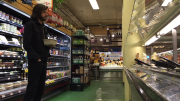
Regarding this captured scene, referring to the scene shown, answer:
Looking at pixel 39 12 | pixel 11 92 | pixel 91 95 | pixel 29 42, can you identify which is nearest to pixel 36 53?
pixel 29 42

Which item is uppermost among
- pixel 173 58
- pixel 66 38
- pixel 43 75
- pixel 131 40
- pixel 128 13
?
pixel 128 13

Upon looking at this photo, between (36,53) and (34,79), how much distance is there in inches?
13.2

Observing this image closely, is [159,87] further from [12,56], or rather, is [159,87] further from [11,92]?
[12,56]

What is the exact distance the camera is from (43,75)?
2.21 meters

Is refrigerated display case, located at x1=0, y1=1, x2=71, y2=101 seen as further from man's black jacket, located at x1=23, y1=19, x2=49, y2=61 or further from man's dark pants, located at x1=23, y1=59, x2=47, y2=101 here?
man's black jacket, located at x1=23, y1=19, x2=49, y2=61

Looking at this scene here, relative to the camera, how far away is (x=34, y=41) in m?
2.17

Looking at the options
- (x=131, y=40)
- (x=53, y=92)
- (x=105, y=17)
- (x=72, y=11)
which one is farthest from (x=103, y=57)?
(x=131, y=40)

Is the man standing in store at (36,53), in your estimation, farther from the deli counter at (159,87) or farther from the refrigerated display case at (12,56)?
the deli counter at (159,87)

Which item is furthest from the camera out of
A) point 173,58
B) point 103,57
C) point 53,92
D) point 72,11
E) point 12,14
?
point 103,57

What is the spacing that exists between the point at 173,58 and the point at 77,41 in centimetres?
499

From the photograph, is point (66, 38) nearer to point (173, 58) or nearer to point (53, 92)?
point (53, 92)

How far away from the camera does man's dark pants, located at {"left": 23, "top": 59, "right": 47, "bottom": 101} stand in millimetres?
1941

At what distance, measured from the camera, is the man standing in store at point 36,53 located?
1.97 meters

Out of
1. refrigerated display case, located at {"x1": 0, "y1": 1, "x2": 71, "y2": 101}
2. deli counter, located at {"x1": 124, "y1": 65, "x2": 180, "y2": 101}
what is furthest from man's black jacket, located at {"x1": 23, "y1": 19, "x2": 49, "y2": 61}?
deli counter, located at {"x1": 124, "y1": 65, "x2": 180, "y2": 101}
